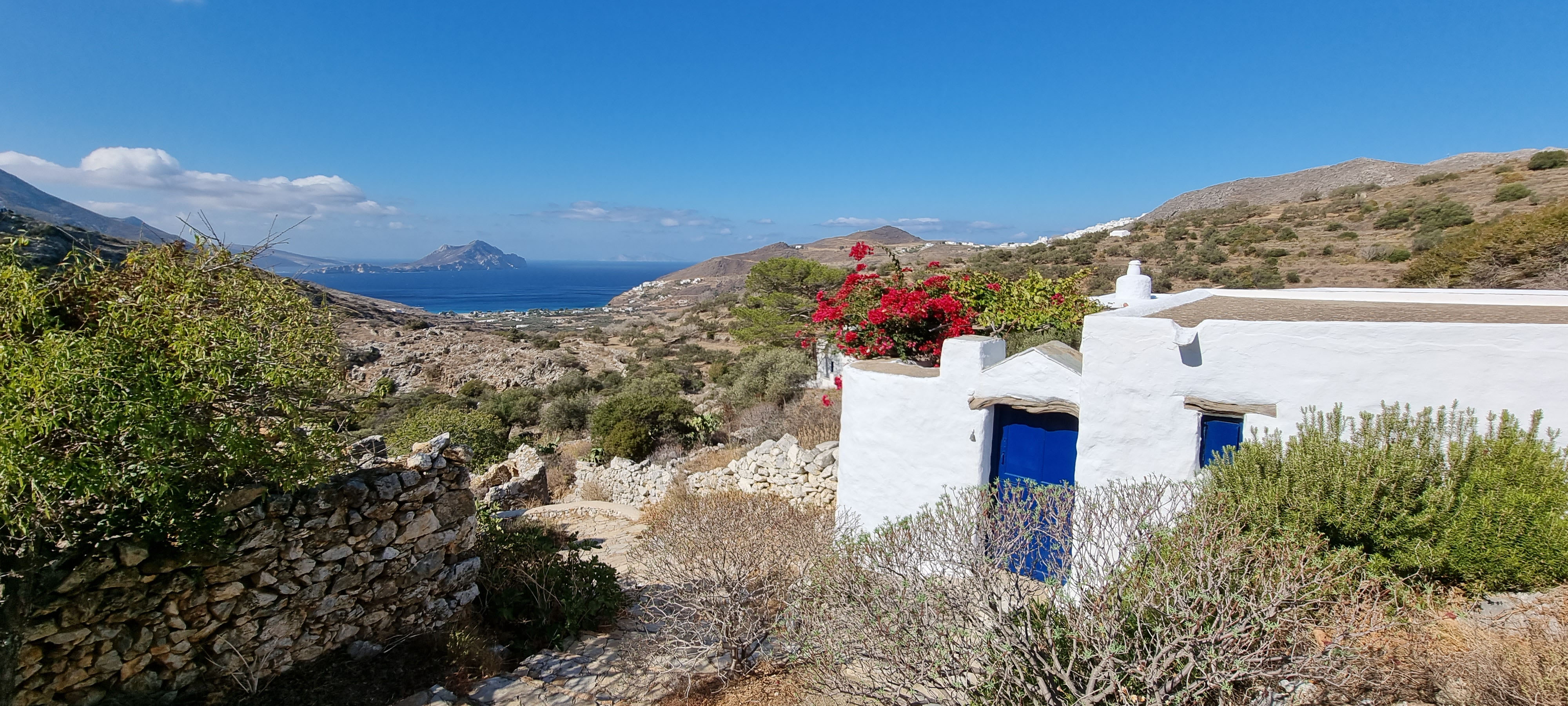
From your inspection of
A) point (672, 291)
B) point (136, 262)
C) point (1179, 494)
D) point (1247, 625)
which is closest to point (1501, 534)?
point (1179, 494)

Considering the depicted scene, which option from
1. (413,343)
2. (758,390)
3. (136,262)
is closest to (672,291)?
(413,343)

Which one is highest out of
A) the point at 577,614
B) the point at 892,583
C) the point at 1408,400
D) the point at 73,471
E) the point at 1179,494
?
the point at 1408,400

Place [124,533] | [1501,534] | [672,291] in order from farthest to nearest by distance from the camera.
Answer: [672,291] → [124,533] → [1501,534]

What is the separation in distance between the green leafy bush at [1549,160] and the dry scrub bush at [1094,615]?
35.3 metres

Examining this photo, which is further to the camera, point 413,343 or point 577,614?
point 413,343

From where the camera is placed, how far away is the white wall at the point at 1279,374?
13.6 ft

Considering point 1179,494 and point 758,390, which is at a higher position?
point 1179,494

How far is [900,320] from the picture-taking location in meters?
7.71

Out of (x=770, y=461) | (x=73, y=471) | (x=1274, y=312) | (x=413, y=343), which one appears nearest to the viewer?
(x=73, y=471)

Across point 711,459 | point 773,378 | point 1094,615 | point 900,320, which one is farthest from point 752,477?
point 1094,615

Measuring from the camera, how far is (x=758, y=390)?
17547 millimetres

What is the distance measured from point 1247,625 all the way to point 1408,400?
2553mm

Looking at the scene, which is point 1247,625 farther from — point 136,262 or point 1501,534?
point 136,262

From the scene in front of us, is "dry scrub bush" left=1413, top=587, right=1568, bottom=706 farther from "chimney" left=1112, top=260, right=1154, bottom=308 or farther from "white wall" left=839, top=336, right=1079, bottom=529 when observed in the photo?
"chimney" left=1112, top=260, right=1154, bottom=308
